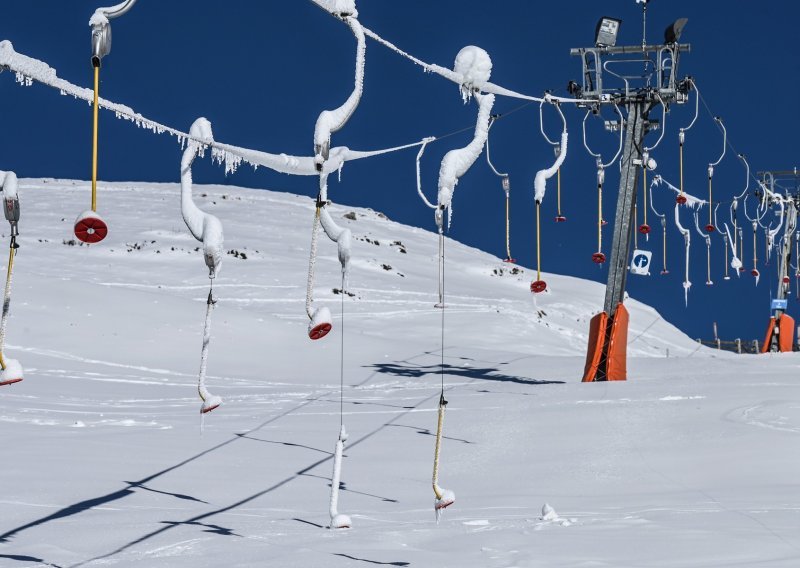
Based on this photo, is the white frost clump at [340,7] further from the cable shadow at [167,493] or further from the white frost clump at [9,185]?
the cable shadow at [167,493]

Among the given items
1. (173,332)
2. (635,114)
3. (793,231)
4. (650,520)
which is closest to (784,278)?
(793,231)

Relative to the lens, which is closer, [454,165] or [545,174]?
[454,165]

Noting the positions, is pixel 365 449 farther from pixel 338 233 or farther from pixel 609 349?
pixel 609 349

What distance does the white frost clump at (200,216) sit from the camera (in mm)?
7062

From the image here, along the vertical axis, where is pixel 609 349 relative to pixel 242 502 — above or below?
above

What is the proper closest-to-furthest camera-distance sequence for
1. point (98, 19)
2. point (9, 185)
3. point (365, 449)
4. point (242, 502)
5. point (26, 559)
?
point (98, 19) < point (9, 185) < point (26, 559) < point (242, 502) < point (365, 449)

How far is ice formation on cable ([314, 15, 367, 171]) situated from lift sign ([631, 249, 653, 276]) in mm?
14543

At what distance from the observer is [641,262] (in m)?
21.2

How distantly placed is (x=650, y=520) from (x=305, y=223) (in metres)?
54.4

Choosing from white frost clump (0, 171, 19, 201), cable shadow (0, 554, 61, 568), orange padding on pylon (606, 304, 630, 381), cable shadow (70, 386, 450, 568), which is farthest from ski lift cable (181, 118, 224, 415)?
orange padding on pylon (606, 304, 630, 381)

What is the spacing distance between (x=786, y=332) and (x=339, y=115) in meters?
31.2

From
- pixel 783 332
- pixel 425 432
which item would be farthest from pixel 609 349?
pixel 783 332

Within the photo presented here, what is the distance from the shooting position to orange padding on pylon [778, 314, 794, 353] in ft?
115

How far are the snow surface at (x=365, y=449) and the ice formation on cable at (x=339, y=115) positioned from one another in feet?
9.30
